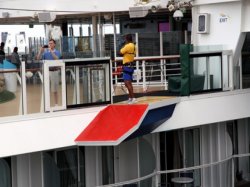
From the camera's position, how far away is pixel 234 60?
18.4 m

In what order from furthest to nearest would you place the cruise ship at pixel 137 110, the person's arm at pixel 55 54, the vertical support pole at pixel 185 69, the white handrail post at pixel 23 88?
1. the vertical support pole at pixel 185 69
2. the person's arm at pixel 55 54
3. the cruise ship at pixel 137 110
4. the white handrail post at pixel 23 88

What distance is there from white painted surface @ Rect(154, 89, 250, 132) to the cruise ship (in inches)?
1.1

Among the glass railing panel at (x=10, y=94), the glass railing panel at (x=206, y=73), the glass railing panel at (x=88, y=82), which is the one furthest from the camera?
the glass railing panel at (x=206, y=73)

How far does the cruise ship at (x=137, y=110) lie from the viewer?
44.1ft

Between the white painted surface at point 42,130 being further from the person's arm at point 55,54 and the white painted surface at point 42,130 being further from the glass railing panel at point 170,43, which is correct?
the glass railing panel at point 170,43

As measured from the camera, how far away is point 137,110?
48.0 feet

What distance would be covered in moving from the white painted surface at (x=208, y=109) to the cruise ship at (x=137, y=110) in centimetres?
3

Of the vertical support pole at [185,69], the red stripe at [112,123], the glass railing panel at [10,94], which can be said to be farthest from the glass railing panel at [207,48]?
the glass railing panel at [10,94]

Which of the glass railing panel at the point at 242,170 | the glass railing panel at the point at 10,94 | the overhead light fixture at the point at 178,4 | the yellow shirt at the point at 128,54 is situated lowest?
the glass railing panel at the point at 242,170

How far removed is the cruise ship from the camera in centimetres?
1343

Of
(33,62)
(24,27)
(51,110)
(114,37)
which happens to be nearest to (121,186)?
(51,110)

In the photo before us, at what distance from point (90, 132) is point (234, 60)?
19.6ft

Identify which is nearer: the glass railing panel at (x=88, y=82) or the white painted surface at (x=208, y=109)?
the glass railing panel at (x=88, y=82)

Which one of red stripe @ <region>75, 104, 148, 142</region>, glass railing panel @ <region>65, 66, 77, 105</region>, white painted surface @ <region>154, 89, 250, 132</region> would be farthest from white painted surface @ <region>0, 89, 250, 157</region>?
glass railing panel @ <region>65, 66, 77, 105</region>
